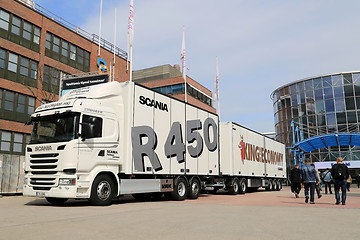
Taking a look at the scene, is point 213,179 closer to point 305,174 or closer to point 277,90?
point 305,174

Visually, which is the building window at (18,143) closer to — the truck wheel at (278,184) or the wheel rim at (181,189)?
the wheel rim at (181,189)

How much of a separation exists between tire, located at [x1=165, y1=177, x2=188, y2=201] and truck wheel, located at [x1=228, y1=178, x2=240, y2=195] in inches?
200

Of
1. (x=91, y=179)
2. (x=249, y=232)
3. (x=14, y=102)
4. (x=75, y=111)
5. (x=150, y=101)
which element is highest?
(x=14, y=102)

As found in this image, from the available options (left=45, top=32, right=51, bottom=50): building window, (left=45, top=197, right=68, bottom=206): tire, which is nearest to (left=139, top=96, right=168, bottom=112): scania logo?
(left=45, top=197, right=68, bottom=206): tire

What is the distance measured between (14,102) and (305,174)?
2244 cm

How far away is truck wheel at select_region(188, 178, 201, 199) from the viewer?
14258 mm

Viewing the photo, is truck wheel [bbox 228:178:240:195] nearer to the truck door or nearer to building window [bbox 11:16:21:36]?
the truck door

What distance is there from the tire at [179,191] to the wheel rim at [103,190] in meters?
3.42

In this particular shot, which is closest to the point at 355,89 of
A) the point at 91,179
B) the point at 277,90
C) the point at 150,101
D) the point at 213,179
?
the point at 277,90

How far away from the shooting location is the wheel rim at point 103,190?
1035cm

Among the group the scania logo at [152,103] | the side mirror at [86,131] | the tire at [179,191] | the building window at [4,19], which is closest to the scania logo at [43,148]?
the side mirror at [86,131]

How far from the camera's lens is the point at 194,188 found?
47.7ft

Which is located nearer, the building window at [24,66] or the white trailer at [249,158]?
the white trailer at [249,158]

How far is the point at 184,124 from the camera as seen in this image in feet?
46.9
